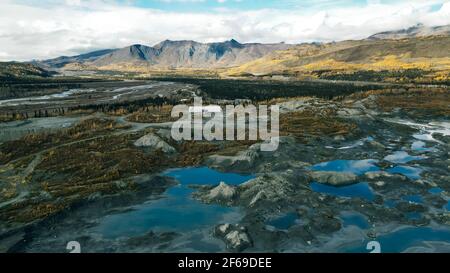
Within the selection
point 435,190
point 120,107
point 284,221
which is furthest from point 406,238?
point 120,107

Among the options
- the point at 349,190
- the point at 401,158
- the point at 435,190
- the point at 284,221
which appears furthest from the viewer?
the point at 401,158

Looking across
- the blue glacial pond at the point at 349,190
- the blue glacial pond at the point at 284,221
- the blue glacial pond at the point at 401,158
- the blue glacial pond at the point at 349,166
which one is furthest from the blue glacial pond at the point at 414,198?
the blue glacial pond at the point at 401,158

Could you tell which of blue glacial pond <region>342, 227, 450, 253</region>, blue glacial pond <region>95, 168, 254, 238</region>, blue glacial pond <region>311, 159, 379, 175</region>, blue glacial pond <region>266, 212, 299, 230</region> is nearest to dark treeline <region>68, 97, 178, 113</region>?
blue glacial pond <region>311, 159, 379, 175</region>

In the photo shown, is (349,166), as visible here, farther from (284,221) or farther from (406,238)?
(406,238)

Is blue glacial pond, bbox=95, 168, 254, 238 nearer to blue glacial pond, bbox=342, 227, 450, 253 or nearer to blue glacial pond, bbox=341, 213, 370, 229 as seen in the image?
blue glacial pond, bbox=341, 213, 370, 229

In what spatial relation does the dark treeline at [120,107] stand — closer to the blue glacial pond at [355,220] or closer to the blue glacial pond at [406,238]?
the blue glacial pond at [355,220]

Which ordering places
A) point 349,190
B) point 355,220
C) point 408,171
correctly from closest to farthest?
1. point 355,220
2. point 349,190
3. point 408,171
